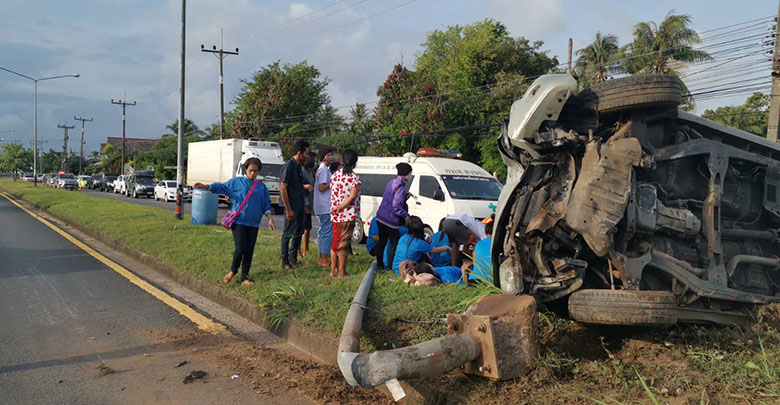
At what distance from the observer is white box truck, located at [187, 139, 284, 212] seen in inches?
949

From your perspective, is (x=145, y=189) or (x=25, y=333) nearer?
(x=25, y=333)

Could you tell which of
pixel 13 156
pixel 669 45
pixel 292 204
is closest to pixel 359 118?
pixel 669 45

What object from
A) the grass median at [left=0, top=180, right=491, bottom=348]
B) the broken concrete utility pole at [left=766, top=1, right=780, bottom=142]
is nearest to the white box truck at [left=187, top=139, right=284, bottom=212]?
the grass median at [left=0, top=180, right=491, bottom=348]

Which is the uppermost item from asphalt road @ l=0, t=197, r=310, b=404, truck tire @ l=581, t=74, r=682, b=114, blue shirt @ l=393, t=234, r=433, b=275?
truck tire @ l=581, t=74, r=682, b=114

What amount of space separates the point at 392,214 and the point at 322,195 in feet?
3.49

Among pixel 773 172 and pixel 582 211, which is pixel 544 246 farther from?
pixel 773 172

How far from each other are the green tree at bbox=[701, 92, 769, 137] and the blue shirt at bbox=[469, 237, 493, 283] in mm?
27841

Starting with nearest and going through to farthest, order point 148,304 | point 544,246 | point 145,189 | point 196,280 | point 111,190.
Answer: point 544,246
point 148,304
point 196,280
point 145,189
point 111,190

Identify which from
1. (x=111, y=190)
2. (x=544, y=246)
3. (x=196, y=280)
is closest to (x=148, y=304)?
(x=196, y=280)

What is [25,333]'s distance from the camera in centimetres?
544

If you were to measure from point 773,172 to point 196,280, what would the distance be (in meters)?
6.33

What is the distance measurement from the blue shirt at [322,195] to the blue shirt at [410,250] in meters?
1.31

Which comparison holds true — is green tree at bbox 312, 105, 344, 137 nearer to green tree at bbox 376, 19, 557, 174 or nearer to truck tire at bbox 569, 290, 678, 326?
green tree at bbox 376, 19, 557, 174

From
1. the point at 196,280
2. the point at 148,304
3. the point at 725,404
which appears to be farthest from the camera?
the point at 196,280
